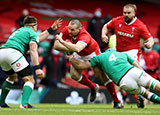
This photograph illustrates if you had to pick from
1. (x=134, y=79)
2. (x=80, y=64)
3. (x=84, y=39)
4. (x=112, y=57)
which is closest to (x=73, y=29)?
(x=84, y=39)

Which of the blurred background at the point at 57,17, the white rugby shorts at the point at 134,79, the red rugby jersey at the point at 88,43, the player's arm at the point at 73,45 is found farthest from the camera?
the blurred background at the point at 57,17

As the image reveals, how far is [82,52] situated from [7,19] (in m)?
9.98

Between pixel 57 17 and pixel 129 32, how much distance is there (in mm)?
11055

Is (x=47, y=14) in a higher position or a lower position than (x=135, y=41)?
higher

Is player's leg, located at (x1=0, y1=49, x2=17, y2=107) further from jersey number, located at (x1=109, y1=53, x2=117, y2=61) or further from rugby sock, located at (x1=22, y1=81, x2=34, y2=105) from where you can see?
jersey number, located at (x1=109, y1=53, x2=117, y2=61)

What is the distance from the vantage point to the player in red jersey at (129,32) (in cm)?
912

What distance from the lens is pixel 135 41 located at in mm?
9312

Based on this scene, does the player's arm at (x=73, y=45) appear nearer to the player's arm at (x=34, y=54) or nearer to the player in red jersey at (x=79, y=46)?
the player in red jersey at (x=79, y=46)

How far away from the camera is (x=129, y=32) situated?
9266 mm

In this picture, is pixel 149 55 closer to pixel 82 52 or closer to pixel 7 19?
pixel 82 52

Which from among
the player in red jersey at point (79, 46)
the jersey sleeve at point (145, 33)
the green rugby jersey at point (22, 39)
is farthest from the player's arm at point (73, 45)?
the jersey sleeve at point (145, 33)

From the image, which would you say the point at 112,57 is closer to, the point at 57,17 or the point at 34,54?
the point at 34,54

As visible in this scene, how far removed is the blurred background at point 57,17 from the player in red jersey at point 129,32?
11.3ft

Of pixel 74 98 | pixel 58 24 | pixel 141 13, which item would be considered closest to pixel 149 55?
pixel 74 98
